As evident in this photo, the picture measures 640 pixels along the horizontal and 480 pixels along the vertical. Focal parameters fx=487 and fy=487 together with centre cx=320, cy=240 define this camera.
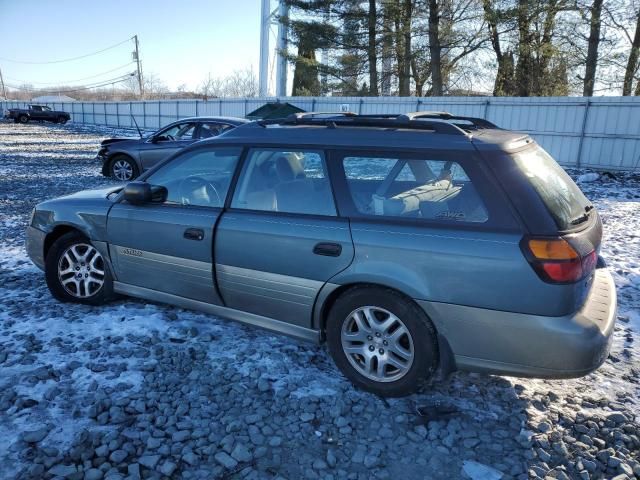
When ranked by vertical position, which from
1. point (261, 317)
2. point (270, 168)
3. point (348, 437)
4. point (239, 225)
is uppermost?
point (270, 168)

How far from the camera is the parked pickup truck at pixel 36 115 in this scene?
131ft

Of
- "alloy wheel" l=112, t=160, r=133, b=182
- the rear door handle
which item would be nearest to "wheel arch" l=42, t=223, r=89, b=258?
the rear door handle

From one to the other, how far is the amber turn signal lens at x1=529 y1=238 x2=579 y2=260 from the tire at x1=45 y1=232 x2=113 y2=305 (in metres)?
3.28

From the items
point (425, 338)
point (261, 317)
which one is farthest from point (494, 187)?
point (261, 317)

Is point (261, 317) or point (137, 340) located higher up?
point (261, 317)

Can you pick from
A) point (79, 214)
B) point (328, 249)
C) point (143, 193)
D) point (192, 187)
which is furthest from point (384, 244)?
point (79, 214)

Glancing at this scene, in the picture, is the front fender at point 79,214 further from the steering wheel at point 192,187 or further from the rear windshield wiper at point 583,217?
the rear windshield wiper at point 583,217

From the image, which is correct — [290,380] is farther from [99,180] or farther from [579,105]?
[579,105]

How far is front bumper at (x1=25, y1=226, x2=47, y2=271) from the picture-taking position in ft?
14.2

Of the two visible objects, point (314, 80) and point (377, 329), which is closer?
point (377, 329)

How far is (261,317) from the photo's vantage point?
344 centimetres

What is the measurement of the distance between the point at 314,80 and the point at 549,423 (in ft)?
86.3

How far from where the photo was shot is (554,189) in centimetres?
284

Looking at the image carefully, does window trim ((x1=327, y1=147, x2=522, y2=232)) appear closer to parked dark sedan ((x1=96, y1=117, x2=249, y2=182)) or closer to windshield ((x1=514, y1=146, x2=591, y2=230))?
windshield ((x1=514, y1=146, x2=591, y2=230))
